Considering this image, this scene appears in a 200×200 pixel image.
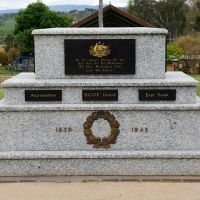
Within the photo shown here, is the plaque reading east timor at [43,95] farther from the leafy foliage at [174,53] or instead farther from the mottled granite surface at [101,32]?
the leafy foliage at [174,53]

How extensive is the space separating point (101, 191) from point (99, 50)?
2231 mm

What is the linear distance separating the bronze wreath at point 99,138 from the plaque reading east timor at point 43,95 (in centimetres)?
57

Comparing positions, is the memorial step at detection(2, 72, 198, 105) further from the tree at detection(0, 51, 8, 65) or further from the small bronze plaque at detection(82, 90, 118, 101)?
the tree at detection(0, 51, 8, 65)

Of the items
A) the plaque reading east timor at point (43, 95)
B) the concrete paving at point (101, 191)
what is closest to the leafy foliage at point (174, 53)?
the plaque reading east timor at point (43, 95)

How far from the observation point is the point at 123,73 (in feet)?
26.8

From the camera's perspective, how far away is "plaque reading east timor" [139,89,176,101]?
26.1 feet

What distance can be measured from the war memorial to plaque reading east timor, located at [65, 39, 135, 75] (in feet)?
0.05

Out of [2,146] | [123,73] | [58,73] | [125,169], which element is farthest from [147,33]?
[2,146]

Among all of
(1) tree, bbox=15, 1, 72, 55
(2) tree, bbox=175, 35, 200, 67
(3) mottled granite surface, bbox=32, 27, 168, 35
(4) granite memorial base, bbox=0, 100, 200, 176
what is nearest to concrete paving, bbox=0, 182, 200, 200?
(4) granite memorial base, bbox=0, 100, 200, 176

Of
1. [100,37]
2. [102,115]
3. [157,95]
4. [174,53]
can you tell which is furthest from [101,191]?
Answer: [174,53]

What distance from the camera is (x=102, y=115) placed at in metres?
7.98

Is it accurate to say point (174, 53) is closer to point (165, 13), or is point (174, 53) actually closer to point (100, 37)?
point (100, 37)

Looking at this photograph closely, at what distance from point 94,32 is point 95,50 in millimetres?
280

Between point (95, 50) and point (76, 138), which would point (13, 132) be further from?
point (95, 50)
